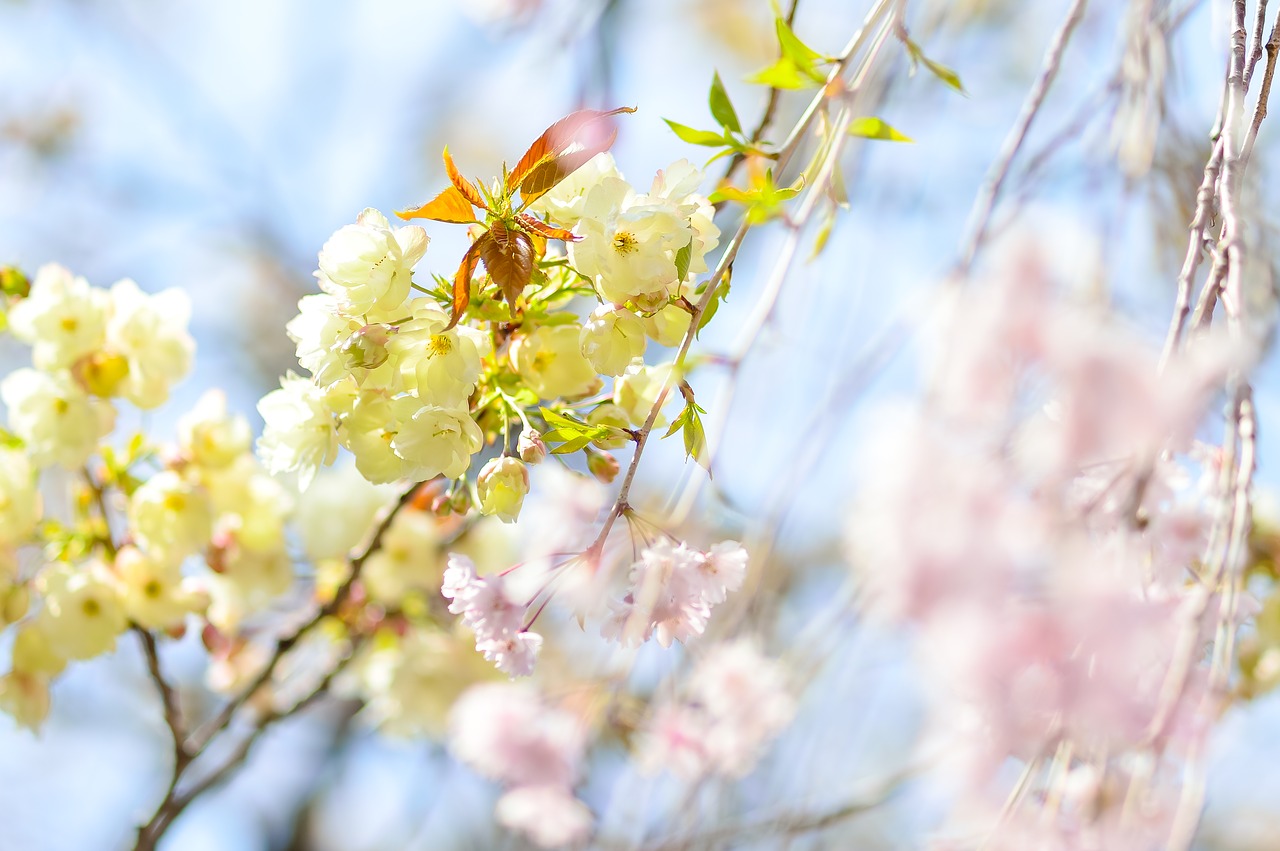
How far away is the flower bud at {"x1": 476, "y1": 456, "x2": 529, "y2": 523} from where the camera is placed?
23.7 inches

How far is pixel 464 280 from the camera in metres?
0.59

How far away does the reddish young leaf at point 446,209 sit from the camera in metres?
0.58

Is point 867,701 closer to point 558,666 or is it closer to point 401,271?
point 401,271

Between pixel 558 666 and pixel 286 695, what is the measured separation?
0.60 m

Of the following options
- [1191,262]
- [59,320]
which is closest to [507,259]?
[1191,262]

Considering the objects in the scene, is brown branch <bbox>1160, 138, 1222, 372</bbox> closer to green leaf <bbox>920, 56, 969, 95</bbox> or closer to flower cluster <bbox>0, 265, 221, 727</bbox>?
green leaf <bbox>920, 56, 969, 95</bbox>

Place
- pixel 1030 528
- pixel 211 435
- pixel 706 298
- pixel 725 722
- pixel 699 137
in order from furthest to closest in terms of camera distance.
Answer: pixel 725 722, pixel 211 435, pixel 699 137, pixel 706 298, pixel 1030 528

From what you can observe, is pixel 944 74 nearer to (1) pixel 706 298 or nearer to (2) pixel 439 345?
(1) pixel 706 298

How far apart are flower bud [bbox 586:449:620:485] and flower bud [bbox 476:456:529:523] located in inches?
3.2

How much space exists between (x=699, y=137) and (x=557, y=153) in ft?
0.42

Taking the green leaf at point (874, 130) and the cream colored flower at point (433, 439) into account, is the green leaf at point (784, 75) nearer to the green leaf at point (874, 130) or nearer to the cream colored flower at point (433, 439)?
the green leaf at point (874, 130)

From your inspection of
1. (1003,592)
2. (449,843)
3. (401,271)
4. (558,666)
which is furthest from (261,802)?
(1003,592)

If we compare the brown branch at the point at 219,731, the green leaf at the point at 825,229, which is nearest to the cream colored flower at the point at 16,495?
the brown branch at the point at 219,731

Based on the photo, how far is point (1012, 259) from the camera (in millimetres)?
479
